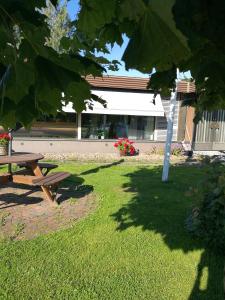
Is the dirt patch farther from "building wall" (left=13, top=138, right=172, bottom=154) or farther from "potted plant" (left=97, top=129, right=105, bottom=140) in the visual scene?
"potted plant" (left=97, top=129, right=105, bottom=140)

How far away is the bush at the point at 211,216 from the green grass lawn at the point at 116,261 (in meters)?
0.20

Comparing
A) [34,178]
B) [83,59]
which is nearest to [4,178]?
A: [34,178]

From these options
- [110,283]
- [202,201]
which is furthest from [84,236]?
[202,201]

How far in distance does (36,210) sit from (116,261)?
2846 mm

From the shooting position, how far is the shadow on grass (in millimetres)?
4920

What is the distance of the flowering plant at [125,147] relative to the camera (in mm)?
16841

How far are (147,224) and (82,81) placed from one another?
5.82 m

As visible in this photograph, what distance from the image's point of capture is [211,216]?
582cm

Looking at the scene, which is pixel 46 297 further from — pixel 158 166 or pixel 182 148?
pixel 182 148

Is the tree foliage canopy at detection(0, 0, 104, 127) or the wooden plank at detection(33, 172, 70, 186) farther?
the wooden plank at detection(33, 172, 70, 186)

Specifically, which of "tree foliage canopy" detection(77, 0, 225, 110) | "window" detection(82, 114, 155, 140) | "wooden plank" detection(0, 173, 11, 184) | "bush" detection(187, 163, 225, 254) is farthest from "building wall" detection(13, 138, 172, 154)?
"tree foliage canopy" detection(77, 0, 225, 110)

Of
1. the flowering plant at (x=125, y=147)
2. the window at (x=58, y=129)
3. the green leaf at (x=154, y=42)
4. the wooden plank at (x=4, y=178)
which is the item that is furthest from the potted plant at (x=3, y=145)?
the green leaf at (x=154, y=42)

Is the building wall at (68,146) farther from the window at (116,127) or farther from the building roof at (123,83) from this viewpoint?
the building roof at (123,83)

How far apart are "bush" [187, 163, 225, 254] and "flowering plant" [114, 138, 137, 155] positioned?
10.4 metres
